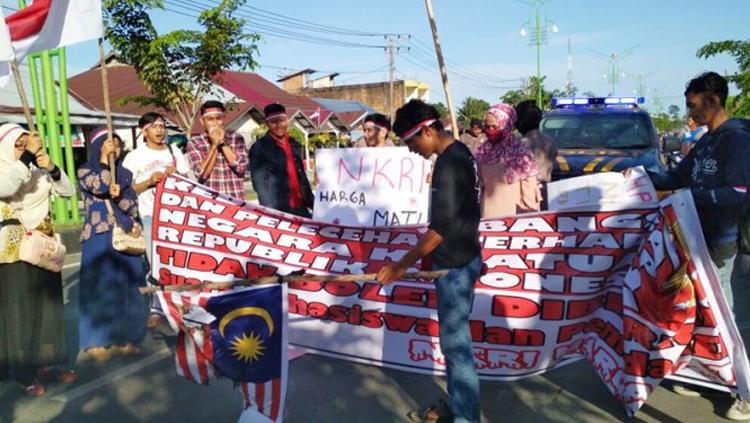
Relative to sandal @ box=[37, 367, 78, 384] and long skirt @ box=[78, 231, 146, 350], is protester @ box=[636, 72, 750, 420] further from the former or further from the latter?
sandal @ box=[37, 367, 78, 384]

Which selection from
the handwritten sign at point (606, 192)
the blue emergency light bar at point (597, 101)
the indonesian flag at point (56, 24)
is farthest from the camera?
the blue emergency light bar at point (597, 101)

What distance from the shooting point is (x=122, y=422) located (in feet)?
12.3

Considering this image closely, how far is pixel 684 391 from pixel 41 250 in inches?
161

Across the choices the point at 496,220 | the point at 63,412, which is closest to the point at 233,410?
the point at 63,412

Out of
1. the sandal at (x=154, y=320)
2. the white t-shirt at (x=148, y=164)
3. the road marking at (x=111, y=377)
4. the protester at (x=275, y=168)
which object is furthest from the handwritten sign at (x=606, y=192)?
the sandal at (x=154, y=320)

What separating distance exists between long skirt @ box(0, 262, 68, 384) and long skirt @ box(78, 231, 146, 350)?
1.70 feet

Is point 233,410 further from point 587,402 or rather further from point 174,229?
point 587,402

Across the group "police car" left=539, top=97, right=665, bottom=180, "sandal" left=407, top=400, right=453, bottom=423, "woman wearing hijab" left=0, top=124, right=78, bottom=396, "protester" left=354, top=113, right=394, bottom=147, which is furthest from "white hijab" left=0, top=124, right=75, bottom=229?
"police car" left=539, top=97, right=665, bottom=180

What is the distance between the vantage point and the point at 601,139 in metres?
8.16

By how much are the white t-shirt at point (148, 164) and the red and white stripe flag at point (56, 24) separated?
931 millimetres

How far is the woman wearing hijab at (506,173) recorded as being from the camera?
194 inches

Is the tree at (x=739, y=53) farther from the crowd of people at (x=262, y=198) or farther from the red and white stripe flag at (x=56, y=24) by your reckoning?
the red and white stripe flag at (x=56, y=24)

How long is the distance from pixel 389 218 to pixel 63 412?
10.0 feet

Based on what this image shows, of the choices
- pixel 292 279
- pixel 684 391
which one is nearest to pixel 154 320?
pixel 292 279
